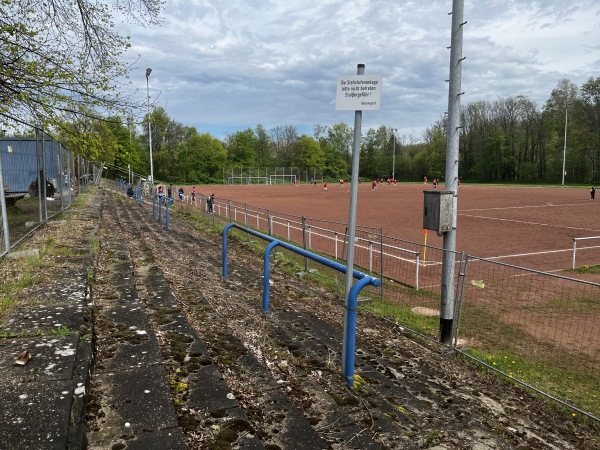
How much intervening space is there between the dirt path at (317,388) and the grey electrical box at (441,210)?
142 cm

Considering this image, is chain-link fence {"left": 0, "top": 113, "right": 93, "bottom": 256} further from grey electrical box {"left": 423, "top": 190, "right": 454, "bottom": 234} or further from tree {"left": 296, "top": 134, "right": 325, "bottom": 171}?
tree {"left": 296, "top": 134, "right": 325, "bottom": 171}

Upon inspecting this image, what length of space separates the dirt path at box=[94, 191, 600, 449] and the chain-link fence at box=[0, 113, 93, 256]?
3347mm

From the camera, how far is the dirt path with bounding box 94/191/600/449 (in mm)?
2791

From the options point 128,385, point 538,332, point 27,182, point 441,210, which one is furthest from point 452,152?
point 27,182

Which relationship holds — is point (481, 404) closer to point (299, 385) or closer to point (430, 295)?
point (299, 385)

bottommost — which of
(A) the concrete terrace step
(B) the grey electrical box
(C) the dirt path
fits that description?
(C) the dirt path

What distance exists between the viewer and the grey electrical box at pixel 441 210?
546cm

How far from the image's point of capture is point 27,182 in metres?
10.8

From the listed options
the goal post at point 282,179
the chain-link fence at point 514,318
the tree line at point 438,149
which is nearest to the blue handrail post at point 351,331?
the chain-link fence at point 514,318

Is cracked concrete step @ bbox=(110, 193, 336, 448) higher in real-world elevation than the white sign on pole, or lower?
lower

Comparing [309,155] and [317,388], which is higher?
[309,155]

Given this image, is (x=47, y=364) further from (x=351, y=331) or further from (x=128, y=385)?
(x=351, y=331)

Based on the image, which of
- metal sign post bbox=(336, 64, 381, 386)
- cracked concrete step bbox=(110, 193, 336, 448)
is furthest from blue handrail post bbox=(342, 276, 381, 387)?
cracked concrete step bbox=(110, 193, 336, 448)

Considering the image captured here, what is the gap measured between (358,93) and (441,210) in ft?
8.18
